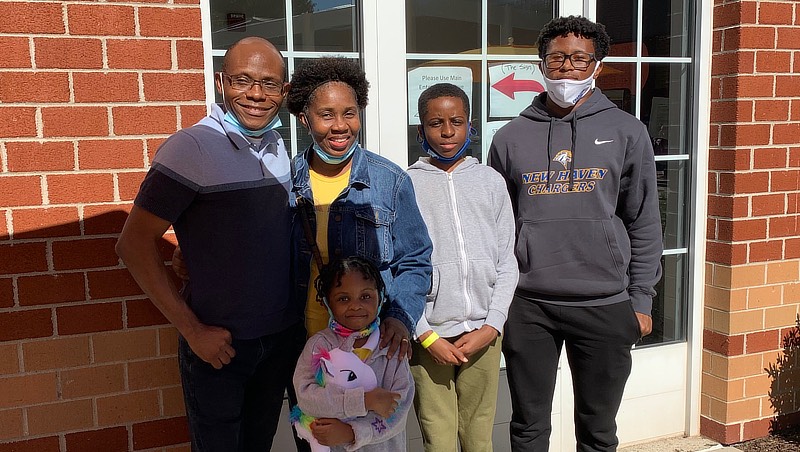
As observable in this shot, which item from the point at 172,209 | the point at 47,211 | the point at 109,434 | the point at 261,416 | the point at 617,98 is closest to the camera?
the point at 172,209

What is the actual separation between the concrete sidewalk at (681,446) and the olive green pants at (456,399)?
5.19ft

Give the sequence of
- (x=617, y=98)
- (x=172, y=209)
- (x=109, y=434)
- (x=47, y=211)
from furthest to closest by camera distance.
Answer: (x=617, y=98), (x=109, y=434), (x=47, y=211), (x=172, y=209)

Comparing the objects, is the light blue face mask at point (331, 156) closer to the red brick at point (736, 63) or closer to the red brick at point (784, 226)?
the red brick at point (736, 63)

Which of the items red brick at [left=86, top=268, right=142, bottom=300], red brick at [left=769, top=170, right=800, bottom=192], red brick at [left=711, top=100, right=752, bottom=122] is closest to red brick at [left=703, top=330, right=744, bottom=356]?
red brick at [left=769, top=170, right=800, bottom=192]

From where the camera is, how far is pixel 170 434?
279 centimetres

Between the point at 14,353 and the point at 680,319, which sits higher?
the point at 14,353

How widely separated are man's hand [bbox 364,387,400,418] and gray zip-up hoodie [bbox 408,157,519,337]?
13.7 inches

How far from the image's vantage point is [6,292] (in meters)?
2.50

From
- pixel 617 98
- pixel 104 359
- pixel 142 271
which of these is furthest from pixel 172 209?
pixel 617 98

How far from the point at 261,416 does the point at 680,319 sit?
104 inches

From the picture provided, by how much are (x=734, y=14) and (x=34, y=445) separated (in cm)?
382

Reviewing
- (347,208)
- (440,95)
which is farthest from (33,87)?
(440,95)

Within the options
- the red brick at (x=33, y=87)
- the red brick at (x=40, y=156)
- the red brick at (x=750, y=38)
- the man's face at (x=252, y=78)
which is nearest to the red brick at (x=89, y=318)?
the red brick at (x=40, y=156)

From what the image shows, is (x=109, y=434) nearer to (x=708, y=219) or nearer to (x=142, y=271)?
(x=142, y=271)
